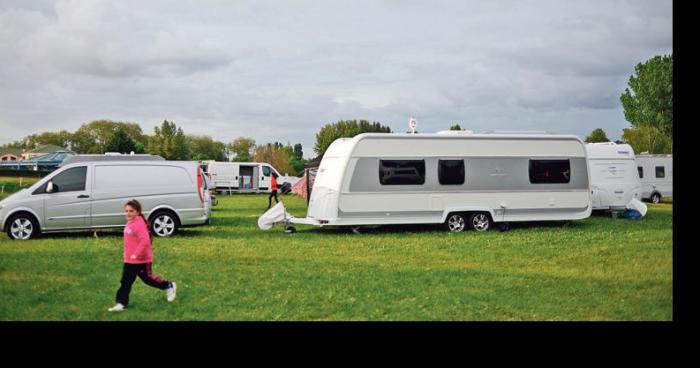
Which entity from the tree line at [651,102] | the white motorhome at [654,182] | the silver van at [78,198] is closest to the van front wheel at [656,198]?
the white motorhome at [654,182]

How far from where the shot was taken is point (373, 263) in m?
7.01

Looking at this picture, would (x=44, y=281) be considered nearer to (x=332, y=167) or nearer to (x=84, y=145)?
(x=84, y=145)

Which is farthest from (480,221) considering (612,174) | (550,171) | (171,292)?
(171,292)

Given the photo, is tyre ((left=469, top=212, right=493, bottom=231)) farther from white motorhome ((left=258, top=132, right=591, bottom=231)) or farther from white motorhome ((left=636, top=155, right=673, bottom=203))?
white motorhome ((left=636, top=155, right=673, bottom=203))

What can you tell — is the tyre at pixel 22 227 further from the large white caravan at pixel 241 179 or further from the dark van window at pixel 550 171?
the large white caravan at pixel 241 179

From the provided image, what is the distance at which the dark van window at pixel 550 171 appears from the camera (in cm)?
986

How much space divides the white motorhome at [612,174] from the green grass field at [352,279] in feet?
10.6

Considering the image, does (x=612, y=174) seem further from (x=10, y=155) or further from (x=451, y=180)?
(x=10, y=155)

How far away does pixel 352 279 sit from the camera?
6.17 metres

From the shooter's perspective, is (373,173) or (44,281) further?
(373,173)

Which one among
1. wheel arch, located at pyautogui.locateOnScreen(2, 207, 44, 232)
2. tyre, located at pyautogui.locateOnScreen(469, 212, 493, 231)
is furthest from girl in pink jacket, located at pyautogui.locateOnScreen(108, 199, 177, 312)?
tyre, located at pyautogui.locateOnScreen(469, 212, 493, 231)

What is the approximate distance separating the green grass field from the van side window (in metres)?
0.63
